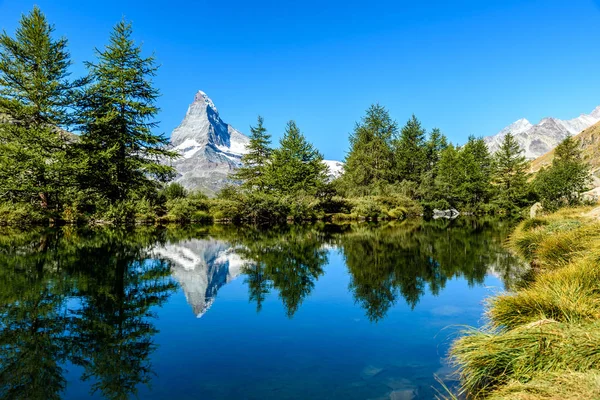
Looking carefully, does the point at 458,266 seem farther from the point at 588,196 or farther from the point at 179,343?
the point at 588,196

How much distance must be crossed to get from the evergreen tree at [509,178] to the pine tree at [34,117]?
4731 centimetres

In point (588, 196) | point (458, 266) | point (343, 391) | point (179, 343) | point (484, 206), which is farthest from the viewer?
point (484, 206)

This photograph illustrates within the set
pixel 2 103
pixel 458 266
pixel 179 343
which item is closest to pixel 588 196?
pixel 458 266

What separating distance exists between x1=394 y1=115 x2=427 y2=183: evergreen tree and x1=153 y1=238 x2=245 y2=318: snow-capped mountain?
134ft

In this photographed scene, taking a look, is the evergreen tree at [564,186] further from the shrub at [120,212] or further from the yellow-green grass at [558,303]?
the shrub at [120,212]

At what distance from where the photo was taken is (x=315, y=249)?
52.4 feet

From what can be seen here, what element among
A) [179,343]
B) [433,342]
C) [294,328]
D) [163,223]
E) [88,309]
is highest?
[163,223]

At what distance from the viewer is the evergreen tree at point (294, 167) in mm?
38750

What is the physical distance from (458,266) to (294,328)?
7.72 meters

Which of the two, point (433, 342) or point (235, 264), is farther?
point (235, 264)

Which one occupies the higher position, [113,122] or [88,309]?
[113,122]

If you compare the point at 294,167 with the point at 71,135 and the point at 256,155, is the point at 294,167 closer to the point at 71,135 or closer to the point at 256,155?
the point at 256,155

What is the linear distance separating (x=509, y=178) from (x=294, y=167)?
95.5ft

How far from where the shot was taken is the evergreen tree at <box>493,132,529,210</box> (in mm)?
45656
